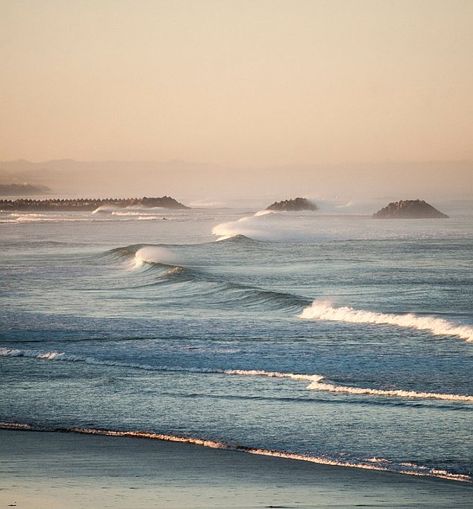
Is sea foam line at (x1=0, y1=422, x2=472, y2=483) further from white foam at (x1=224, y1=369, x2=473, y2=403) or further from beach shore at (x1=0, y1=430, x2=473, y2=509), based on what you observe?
white foam at (x1=224, y1=369, x2=473, y2=403)

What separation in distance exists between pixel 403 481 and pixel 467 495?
86 cm

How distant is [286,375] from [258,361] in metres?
1.85

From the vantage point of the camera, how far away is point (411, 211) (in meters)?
152

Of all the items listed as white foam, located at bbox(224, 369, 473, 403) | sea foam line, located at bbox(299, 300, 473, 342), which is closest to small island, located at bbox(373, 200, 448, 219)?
sea foam line, located at bbox(299, 300, 473, 342)

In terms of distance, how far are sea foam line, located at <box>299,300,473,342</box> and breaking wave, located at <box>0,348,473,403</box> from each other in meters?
5.85

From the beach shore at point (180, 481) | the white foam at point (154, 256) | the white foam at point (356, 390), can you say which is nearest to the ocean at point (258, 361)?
the white foam at point (356, 390)

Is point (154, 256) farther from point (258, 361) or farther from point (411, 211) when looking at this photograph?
point (411, 211)

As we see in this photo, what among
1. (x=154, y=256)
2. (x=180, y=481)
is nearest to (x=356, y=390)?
(x=180, y=481)

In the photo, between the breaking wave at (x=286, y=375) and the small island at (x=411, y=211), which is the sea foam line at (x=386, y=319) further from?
the small island at (x=411, y=211)

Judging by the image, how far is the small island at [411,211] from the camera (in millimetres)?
151250

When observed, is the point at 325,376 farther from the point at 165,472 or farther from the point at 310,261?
the point at 310,261

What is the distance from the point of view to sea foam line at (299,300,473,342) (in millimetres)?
23938

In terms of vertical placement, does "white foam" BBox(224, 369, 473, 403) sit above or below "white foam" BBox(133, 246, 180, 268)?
above

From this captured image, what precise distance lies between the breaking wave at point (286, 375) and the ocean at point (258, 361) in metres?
0.03
